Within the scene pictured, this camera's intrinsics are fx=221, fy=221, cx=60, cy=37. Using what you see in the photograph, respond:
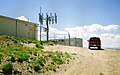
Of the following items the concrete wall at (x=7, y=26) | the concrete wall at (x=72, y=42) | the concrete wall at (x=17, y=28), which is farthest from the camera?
the concrete wall at (x=72, y=42)

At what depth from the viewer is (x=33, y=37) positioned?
147 feet

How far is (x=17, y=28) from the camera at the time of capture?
39.8m

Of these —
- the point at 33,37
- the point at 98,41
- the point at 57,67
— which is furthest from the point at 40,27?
the point at 57,67

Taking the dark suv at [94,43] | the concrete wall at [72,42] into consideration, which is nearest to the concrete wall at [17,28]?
the concrete wall at [72,42]

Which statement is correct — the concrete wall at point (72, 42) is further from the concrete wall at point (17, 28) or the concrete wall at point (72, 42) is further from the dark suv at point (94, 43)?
the dark suv at point (94, 43)

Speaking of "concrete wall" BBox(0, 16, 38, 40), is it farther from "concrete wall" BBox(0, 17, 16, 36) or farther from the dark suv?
the dark suv

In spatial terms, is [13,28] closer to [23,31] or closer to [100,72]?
[23,31]

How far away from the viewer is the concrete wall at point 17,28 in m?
36.5

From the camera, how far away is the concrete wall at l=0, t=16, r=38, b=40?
36531mm

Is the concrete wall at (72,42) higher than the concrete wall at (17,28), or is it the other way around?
the concrete wall at (17,28)

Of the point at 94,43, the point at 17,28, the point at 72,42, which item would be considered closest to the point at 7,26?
the point at 17,28

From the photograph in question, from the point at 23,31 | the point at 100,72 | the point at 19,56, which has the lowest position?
the point at 100,72

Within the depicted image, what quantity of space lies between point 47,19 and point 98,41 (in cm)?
1302

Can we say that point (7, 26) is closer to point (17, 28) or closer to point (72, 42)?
point (17, 28)
